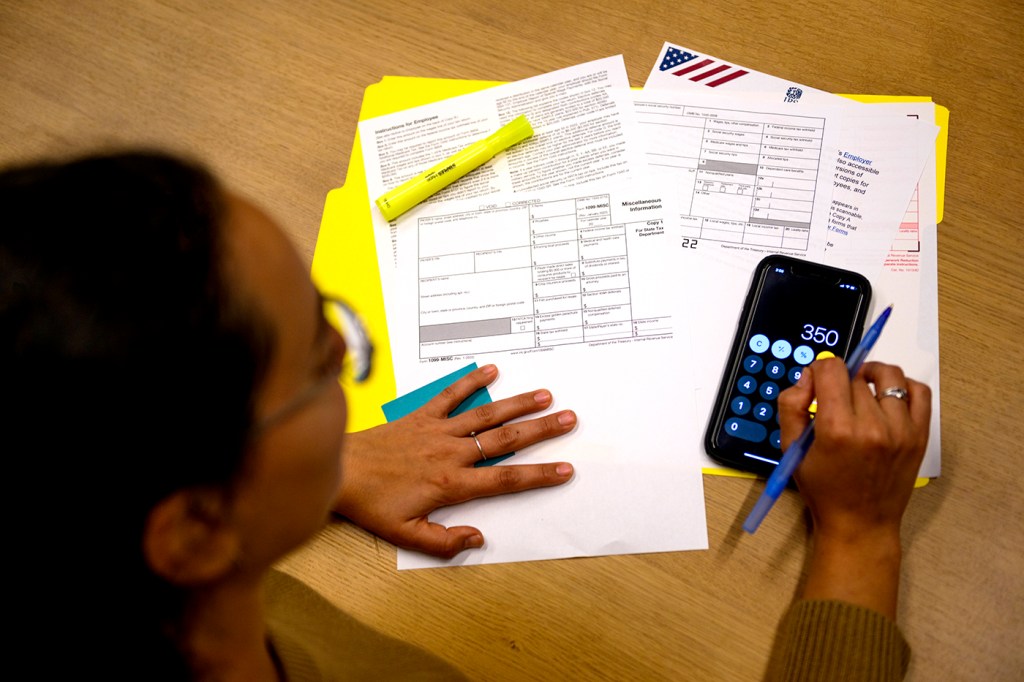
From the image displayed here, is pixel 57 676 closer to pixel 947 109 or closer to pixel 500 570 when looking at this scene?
pixel 500 570

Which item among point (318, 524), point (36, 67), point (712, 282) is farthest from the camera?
point (36, 67)

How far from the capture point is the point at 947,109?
74 centimetres

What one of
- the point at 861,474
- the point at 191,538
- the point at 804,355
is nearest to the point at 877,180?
the point at 804,355

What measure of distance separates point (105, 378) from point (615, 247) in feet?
1.71

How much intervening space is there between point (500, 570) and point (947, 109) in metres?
0.64

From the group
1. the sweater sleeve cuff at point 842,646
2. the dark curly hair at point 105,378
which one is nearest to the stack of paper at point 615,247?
the sweater sleeve cuff at point 842,646

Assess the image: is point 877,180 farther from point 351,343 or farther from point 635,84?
point 351,343

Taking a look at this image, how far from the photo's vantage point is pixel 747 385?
0.67 m

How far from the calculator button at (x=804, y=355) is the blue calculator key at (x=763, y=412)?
0.05 metres

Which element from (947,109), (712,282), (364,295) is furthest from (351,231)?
(947,109)

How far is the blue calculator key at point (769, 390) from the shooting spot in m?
0.66

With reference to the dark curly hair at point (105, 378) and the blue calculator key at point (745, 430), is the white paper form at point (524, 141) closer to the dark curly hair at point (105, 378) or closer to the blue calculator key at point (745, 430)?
the blue calculator key at point (745, 430)

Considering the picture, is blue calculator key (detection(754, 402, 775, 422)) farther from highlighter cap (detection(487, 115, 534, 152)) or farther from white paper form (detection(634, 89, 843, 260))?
highlighter cap (detection(487, 115, 534, 152))

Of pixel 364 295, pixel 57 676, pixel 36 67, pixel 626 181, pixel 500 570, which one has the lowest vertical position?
pixel 500 570
